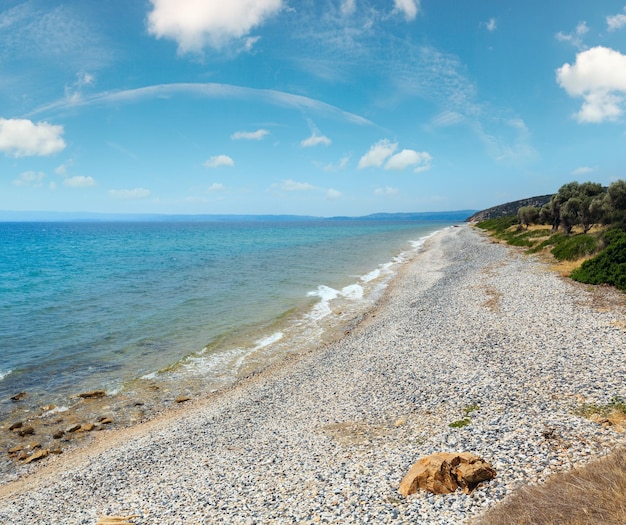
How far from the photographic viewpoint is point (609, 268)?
2462 centimetres

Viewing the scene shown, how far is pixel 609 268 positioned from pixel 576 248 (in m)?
11.3

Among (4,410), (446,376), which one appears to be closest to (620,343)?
(446,376)

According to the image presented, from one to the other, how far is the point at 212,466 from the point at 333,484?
13.8 feet

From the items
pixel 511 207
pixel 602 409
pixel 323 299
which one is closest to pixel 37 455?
pixel 602 409

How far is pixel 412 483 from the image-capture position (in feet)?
25.5

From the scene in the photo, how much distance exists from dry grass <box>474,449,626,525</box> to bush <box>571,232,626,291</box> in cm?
2095

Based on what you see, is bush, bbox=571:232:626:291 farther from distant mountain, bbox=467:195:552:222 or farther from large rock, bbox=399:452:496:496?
distant mountain, bbox=467:195:552:222

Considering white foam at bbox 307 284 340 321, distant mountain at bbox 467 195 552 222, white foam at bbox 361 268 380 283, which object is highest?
distant mountain at bbox 467 195 552 222

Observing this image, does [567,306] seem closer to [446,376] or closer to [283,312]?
[446,376]

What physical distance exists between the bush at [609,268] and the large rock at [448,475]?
2133 centimetres

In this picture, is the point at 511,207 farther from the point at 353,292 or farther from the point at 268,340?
the point at 268,340

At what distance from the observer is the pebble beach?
26.6ft

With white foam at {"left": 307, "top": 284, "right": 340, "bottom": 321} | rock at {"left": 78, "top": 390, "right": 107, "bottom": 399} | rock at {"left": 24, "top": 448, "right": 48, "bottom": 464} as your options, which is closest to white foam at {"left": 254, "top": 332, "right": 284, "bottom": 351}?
white foam at {"left": 307, "top": 284, "right": 340, "bottom": 321}

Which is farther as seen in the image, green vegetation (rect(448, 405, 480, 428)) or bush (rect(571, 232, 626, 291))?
bush (rect(571, 232, 626, 291))
